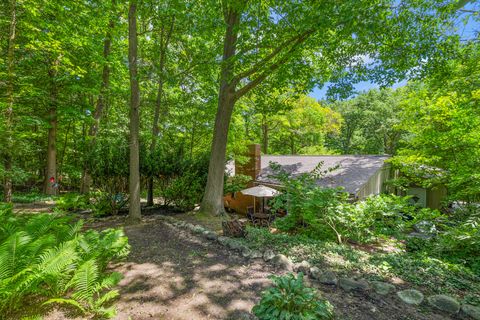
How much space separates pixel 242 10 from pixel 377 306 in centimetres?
759

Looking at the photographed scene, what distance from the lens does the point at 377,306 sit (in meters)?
3.03

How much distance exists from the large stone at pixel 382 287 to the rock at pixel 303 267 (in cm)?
96

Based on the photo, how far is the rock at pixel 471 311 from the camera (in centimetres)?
294

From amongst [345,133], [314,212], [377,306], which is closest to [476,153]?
[314,212]

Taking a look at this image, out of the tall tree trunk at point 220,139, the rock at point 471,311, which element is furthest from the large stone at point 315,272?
the tall tree trunk at point 220,139

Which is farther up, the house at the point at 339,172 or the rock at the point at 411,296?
the house at the point at 339,172

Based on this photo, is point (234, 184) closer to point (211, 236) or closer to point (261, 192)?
point (261, 192)

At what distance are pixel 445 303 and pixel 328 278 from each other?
1.46 metres

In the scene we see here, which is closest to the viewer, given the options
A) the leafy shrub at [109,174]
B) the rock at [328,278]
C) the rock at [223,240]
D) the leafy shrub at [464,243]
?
the rock at [328,278]

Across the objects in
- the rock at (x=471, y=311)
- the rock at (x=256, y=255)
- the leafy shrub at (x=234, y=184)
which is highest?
the leafy shrub at (x=234, y=184)

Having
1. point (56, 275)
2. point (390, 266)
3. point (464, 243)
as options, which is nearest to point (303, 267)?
point (390, 266)

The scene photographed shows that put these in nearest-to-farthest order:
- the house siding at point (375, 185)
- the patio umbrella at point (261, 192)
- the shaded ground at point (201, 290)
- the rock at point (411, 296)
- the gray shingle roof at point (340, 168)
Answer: the shaded ground at point (201, 290), the rock at point (411, 296), the patio umbrella at point (261, 192), the house siding at point (375, 185), the gray shingle roof at point (340, 168)

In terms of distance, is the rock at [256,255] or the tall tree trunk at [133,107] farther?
the tall tree trunk at [133,107]

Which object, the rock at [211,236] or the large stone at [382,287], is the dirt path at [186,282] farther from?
the large stone at [382,287]
